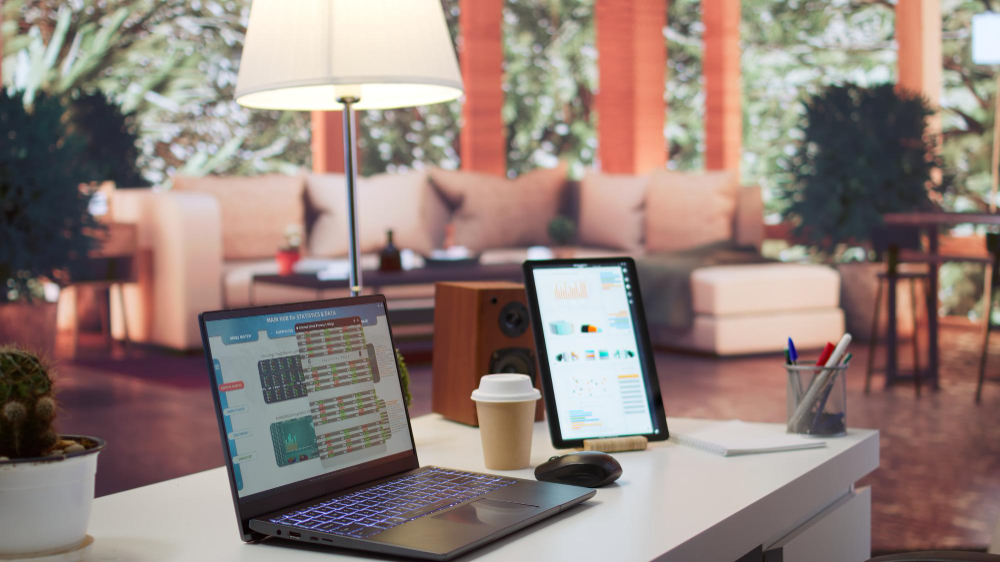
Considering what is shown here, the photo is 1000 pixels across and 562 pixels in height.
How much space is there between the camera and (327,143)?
680 cm

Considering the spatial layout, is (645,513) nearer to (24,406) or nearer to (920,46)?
(24,406)

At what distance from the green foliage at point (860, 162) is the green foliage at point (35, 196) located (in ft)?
12.5

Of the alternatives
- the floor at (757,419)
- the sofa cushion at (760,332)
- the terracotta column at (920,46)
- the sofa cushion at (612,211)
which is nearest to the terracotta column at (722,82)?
the sofa cushion at (612,211)

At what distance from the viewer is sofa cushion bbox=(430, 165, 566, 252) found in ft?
20.9

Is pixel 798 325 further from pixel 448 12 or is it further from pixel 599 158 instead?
pixel 448 12

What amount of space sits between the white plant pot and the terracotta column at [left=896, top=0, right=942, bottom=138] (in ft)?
20.7

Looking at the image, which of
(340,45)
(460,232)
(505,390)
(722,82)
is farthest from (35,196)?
(722,82)

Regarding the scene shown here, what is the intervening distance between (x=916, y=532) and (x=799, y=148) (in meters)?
3.64

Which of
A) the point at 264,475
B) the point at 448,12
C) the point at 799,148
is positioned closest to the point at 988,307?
the point at 799,148

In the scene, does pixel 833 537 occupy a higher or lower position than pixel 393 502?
lower

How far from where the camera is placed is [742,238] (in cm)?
602

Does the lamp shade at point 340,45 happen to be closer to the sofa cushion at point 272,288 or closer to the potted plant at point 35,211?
the potted plant at point 35,211

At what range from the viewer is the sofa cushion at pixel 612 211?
20.9ft

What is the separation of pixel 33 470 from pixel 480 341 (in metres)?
0.72
